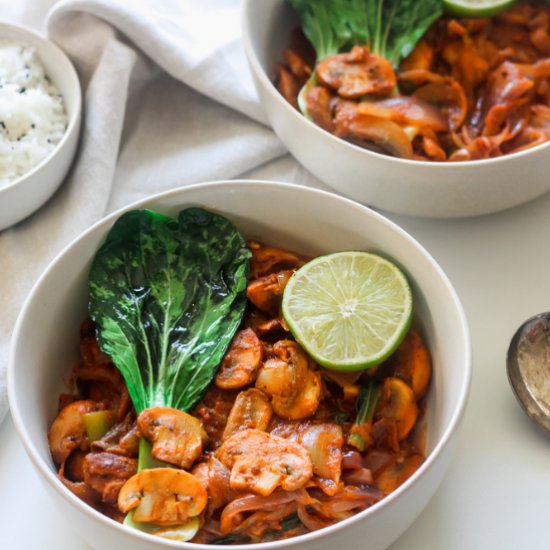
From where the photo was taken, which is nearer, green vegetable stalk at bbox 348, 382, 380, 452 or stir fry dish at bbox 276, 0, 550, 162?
green vegetable stalk at bbox 348, 382, 380, 452

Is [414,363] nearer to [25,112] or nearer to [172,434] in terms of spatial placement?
[172,434]

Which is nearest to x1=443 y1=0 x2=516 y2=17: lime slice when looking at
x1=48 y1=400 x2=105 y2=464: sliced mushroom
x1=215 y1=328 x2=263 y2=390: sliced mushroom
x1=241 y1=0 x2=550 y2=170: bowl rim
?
x1=241 y1=0 x2=550 y2=170: bowl rim

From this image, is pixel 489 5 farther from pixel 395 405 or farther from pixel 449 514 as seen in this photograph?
pixel 449 514

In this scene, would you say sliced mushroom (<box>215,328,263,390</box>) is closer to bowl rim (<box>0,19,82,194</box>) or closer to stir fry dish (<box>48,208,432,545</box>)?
stir fry dish (<box>48,208,432,545</box>)

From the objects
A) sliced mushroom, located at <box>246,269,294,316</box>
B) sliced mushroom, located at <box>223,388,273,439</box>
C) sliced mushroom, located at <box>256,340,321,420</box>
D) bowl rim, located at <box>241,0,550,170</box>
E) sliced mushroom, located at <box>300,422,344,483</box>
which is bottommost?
sliced mushroom, located at <box>223,388,273,439</box>

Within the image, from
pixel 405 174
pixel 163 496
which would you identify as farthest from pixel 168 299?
pixel 405 174

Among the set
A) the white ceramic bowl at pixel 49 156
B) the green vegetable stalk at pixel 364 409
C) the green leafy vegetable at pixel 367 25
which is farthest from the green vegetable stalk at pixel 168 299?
the green leafy vegetable at pixel 367 25
